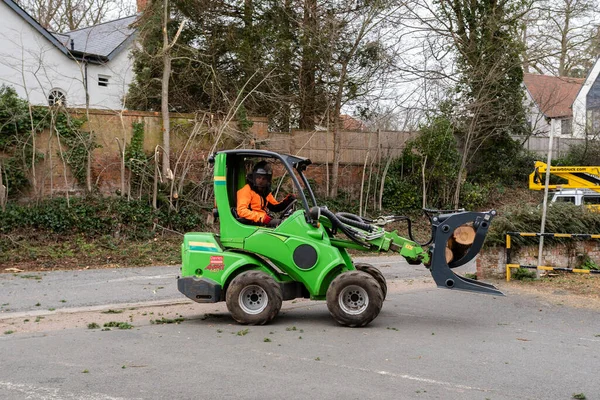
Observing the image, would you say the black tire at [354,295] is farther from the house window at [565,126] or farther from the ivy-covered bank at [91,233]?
the house window at [565,126]

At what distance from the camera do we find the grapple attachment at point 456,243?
8.35 meters

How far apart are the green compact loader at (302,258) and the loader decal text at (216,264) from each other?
13mm

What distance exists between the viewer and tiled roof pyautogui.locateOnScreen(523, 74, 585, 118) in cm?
2711

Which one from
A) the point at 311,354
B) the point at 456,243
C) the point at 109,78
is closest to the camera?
the point at 311,354

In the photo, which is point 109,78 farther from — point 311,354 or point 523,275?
point 311,354

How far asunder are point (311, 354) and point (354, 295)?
1528mm

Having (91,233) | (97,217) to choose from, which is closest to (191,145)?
(97,217)

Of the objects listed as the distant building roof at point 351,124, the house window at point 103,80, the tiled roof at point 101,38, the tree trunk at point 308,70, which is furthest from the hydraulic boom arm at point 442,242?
the house window at point 103,80

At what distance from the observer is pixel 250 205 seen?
28.7 feet

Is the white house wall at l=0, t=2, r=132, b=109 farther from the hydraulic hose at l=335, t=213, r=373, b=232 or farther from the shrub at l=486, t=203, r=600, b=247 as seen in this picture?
the hydraulic hose at l=335, t=213, r=373, b=232

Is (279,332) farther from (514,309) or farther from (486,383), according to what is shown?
(514,309)

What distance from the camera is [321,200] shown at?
21625 millimetres

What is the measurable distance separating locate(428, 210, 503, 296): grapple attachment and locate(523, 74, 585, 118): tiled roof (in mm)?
16155

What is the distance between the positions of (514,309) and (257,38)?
1545cm
